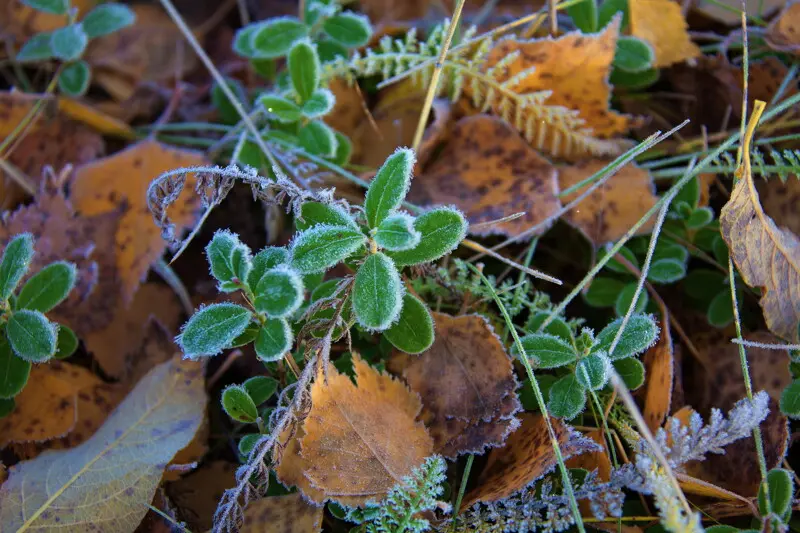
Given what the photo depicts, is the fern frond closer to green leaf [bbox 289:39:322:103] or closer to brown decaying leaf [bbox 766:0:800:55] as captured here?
green leaf [bbox 289:39:322:103]

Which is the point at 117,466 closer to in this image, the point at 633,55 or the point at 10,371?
the point at 10,371

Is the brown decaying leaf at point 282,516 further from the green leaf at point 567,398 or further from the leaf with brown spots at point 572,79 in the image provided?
the leaf with brown spots at point 572,79

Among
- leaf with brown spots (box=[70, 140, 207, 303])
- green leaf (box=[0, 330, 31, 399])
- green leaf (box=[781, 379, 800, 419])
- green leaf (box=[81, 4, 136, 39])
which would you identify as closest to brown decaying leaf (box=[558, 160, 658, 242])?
green leaf (box=[781, 379, 800, 419])

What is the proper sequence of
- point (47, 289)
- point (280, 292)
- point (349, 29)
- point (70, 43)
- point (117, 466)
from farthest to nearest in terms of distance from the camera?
point (70, 43) < point (349, 29) < point (47, 289) < point (117, 466) < point (280, 292)

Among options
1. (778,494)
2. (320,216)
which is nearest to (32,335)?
(320,216)

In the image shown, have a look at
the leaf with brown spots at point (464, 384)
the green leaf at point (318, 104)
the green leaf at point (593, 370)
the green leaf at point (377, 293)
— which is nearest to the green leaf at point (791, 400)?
the green leaf at point (593, 370)
